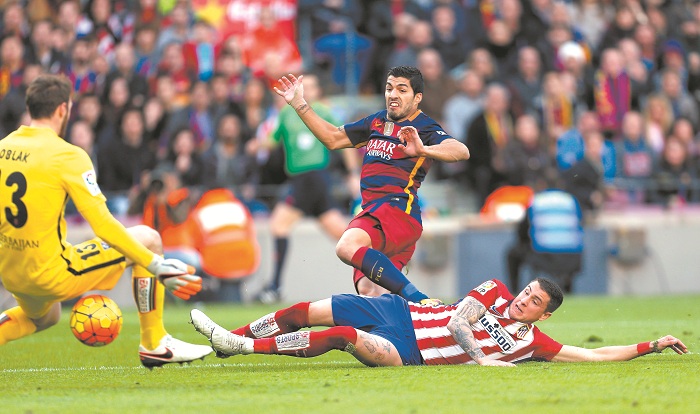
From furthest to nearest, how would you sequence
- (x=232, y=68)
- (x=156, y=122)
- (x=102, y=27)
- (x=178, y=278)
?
(x=102, y=27), (x=232, y=68), (x=156, y=122), (x=178, y=278)

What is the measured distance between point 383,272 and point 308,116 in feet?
5.12

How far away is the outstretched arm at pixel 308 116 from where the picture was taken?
32.9 ft

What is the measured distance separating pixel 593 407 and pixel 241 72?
13.0 m

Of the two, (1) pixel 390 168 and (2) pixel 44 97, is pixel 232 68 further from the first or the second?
(2) pixel 44 97

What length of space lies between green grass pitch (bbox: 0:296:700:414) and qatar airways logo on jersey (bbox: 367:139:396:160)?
4.98 feet

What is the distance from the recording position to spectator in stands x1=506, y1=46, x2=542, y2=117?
60.1ft

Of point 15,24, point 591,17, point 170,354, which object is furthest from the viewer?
point 591,17

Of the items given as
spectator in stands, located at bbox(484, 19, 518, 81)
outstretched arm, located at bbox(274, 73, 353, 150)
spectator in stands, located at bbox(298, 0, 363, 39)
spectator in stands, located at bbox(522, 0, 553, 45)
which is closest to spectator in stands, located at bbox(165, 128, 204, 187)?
spectator in stands, located at bbox(298, 0, 363, 39)

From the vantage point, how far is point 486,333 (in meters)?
8.35

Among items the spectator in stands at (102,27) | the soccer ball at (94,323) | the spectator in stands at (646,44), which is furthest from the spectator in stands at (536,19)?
the soccer ball at (94,323)

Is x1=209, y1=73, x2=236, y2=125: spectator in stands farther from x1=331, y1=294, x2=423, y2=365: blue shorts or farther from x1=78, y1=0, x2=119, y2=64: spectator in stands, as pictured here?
x1=331, y1=294, x2=423, y2=365: blue shorts

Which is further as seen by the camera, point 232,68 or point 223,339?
point 232,68

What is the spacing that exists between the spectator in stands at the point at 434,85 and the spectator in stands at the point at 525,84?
89 centimetres

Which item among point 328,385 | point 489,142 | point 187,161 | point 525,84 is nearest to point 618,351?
point 328,385
